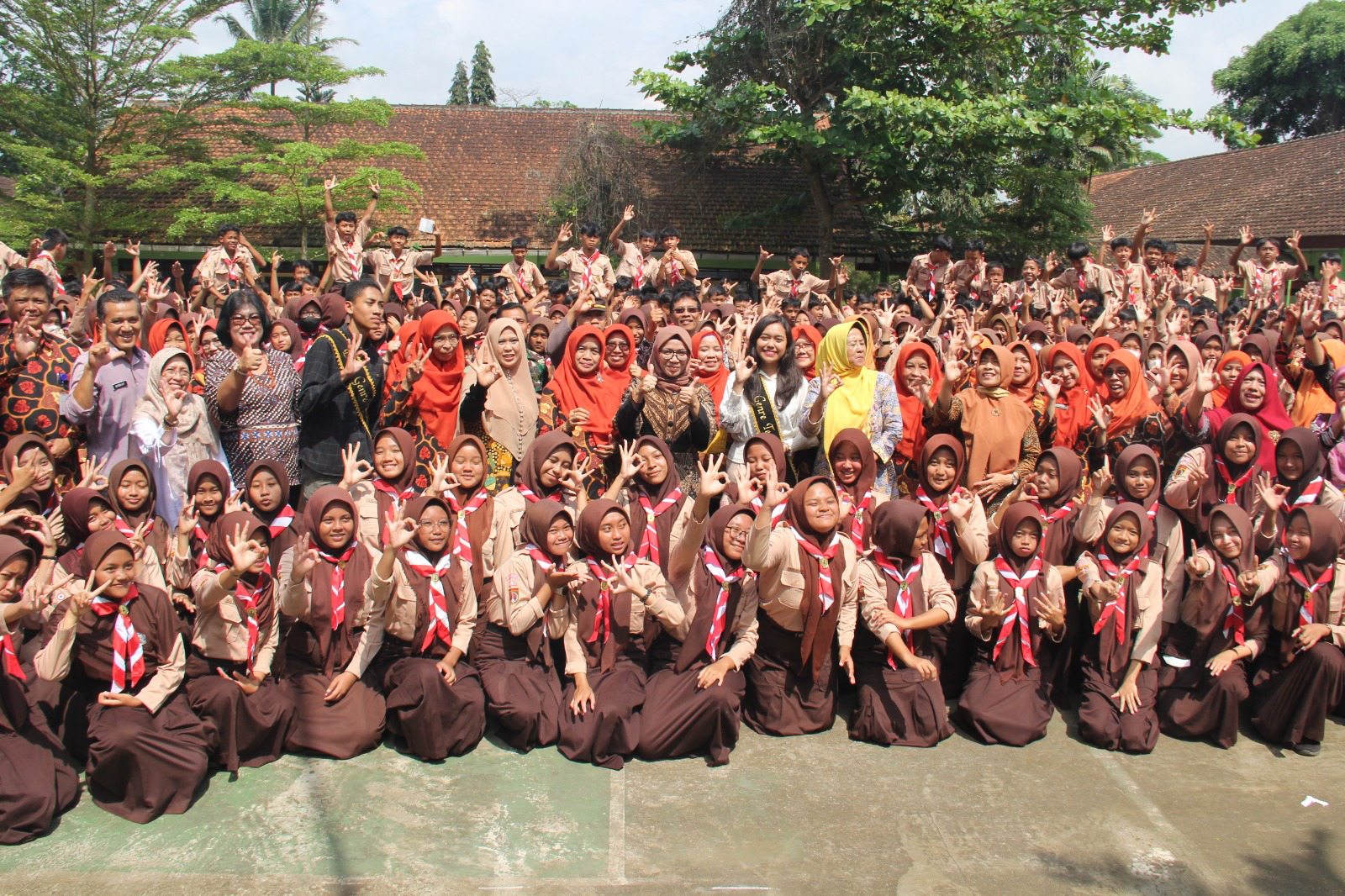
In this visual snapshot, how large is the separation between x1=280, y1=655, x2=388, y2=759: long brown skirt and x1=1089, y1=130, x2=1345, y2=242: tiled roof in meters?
20.2

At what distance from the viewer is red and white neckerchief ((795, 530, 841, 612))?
4.22 m

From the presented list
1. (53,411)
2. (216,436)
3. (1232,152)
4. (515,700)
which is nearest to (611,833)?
(515,700)

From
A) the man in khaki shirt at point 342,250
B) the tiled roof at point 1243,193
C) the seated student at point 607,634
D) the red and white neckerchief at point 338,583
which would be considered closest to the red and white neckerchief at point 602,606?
the seated student at point 607,634

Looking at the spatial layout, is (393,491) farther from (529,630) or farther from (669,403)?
(669,403)

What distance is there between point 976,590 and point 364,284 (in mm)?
3425

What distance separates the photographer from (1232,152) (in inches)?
982

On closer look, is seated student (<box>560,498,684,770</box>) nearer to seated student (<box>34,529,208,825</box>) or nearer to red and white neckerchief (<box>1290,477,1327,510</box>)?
seated student (<box>34,529,208,825</box>)

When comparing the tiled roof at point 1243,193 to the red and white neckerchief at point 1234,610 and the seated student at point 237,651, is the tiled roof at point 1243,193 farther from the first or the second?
the seated student at point 237,651

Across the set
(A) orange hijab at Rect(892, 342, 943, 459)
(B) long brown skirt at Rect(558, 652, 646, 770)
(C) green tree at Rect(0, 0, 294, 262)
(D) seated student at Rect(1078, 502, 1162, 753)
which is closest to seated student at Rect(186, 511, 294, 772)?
(B) long brown skirt at Rect(558, 652, 646, 770)


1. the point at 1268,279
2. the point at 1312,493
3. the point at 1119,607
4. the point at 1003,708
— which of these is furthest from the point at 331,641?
the point at 1268,279

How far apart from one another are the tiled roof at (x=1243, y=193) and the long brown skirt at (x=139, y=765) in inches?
821

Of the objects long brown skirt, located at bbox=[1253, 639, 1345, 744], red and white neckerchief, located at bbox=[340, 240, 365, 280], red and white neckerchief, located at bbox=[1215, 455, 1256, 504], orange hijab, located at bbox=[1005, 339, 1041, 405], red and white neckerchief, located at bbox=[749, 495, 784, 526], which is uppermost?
red and white neckerchief, located at bbox=[340, 240, 365, 280]

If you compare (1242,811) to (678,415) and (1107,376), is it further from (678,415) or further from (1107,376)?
(678,415)

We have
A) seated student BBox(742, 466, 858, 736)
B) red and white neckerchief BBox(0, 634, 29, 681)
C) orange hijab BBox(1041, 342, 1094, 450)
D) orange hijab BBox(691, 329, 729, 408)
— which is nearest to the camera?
red and white neckerchief BBox(0, 634, 29, 681)
